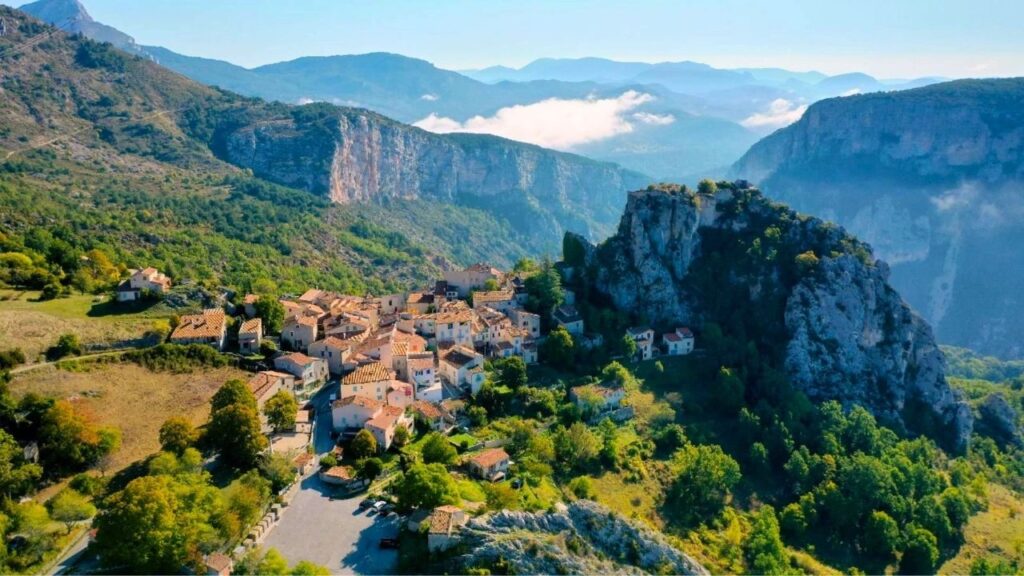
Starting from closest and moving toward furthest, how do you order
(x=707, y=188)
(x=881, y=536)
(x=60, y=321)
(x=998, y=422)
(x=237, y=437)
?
1. (x=237, y=437)
2. (x=881, y=536)
3. (x=60, y=321)
4. (x=707, y=188)
5. (x=998, y=422)

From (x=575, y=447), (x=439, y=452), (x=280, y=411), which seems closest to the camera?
(x=439, y=452)

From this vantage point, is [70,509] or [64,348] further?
[64,348]

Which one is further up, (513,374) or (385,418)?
(513,374)

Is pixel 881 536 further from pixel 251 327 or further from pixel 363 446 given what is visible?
pixel 251 327

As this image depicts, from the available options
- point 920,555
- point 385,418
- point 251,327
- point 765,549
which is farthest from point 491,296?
point 920,555

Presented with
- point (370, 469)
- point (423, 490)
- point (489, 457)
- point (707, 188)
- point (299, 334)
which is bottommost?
point (489, 457)

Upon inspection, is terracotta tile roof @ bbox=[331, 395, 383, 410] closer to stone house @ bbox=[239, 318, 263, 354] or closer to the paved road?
the paved road

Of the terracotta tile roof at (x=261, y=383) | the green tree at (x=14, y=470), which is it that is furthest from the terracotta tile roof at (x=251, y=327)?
the green tree at (x=14, y=470)
